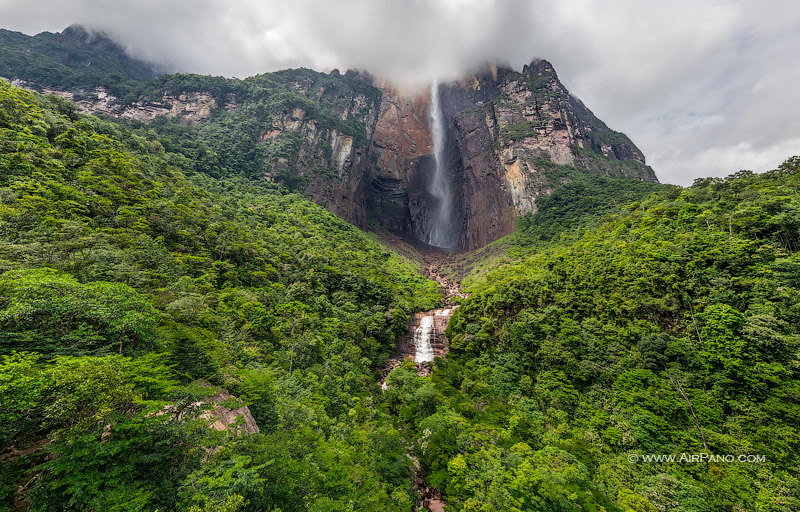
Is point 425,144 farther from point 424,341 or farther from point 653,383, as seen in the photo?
point 653,383

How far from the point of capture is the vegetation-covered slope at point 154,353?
19.6 feet

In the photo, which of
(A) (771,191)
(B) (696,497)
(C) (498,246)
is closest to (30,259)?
(B) (696,497)

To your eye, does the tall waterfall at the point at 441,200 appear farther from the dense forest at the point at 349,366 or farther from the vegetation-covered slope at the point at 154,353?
the vegetation-covered slope at the point at 154,353

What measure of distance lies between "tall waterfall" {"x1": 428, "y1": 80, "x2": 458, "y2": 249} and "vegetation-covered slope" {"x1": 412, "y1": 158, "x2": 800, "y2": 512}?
3243 inches

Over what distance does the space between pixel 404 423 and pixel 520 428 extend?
9.67m

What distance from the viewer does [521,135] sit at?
92812 millimetres

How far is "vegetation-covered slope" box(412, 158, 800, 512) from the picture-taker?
535 inches

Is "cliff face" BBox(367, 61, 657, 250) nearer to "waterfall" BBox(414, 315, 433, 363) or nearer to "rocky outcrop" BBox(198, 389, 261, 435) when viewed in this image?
"waterfall" BBox(414, 315, 433, 363)

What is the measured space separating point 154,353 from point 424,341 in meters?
39.0

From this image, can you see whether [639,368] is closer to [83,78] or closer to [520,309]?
[520,309]

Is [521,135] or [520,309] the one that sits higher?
[521,135]

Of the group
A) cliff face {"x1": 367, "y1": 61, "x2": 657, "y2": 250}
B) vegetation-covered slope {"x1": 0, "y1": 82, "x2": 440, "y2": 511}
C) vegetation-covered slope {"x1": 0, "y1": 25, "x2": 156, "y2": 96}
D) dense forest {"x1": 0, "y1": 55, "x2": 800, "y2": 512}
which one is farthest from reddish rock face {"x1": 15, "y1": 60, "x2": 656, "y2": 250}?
vegetation-covered slope {"x1": 0, "y1": 82, "x2": 440, "y2": 511}

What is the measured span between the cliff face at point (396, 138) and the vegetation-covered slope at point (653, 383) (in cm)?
6213

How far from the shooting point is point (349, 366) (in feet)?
89.6
